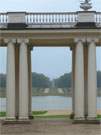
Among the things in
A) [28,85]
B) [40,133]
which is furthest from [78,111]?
[40,133]

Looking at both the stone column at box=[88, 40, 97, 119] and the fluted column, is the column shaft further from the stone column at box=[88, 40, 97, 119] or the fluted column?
the stone column at box=[88, 40, 97, 119]

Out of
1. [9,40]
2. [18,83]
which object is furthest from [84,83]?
[9,40]

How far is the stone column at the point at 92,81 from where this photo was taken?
1294 inches

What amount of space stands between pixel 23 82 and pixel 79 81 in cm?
324

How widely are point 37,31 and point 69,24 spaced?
6.86ft

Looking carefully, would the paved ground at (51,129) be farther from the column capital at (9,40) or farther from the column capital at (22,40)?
the column capital at (9,40)

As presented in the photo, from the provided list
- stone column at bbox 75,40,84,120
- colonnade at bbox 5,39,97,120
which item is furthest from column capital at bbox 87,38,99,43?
stone column at bbox 75,40,84,120

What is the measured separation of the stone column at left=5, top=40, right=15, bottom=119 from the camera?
3306 centimetres

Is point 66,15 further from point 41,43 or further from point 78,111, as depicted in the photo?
point 78,111

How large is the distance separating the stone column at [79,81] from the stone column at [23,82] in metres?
2.91

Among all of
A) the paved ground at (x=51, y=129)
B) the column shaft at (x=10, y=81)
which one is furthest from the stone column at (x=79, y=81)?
the column shaft at (x=10, y=81)

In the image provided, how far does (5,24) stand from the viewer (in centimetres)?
3378

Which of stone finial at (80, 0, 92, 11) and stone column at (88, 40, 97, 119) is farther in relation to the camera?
stone finial at (80, 0, 92, 11)

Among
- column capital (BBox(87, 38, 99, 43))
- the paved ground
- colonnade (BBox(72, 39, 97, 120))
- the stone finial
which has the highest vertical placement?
the stone finial
